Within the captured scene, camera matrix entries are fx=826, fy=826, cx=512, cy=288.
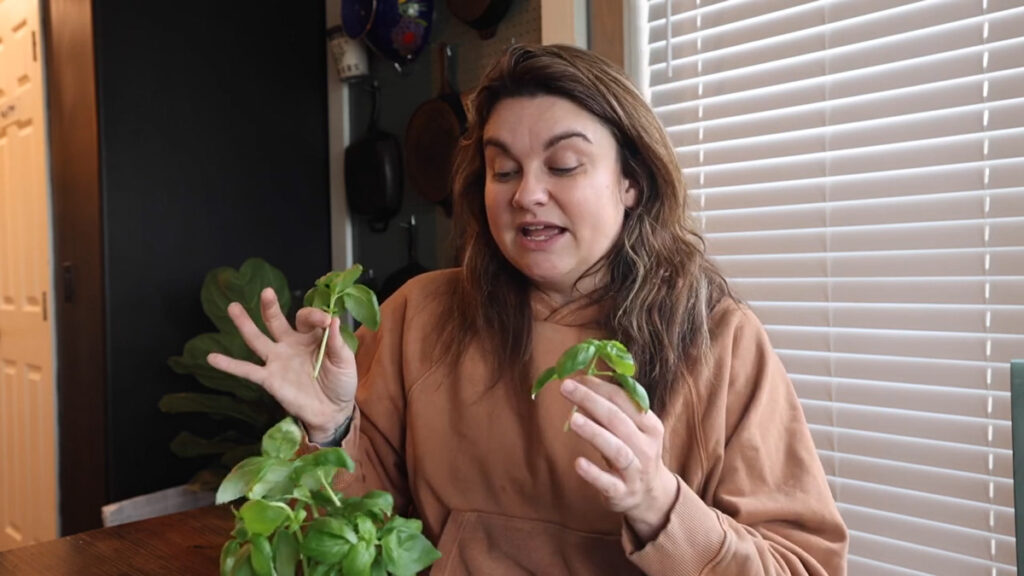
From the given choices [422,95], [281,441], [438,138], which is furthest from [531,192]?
[422,95]

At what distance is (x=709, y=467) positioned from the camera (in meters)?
1.04

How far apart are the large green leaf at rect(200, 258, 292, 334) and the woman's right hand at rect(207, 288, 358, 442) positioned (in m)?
1.18

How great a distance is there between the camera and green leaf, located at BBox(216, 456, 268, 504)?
673 millimetres

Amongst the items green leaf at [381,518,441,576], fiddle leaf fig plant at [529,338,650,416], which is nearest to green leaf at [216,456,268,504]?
green leaf at [381,518,441,576]

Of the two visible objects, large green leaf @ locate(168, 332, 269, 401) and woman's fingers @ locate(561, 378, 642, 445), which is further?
large green leaf @ locate(168, 332, 269, 401)

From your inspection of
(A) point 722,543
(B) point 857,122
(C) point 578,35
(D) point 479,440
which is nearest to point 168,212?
(C) point 578,35

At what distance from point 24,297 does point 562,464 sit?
106 inches

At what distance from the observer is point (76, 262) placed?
2.54m

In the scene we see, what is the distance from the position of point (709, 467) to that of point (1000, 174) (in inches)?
26.5

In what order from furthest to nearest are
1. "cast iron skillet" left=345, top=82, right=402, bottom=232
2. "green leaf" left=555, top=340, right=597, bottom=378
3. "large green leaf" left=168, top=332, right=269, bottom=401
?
"cast iron skillet" left=345, top=82, right=402, bottom=232, "large green leaf" left=168, top=332, right=269, bottom=401, "green leaf" left=555, top=340, right=597, bottom=378

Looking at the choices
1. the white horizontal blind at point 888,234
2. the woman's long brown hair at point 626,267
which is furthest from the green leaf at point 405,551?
the white horizontal blind at point 888,234

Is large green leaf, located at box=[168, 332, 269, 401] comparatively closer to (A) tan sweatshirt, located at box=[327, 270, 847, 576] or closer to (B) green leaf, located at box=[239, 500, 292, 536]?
(A) tan sweatshirt, located at box=[327, 270, 847, 576]

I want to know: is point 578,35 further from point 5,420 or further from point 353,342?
point 5,420

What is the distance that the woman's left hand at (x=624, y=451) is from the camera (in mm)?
766
